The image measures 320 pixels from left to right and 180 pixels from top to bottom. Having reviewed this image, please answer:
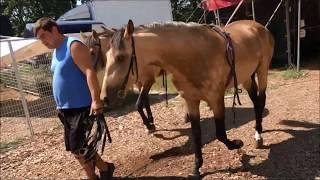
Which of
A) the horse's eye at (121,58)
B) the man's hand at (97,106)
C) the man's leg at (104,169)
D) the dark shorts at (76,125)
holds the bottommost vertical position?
the man's leg at (104,169)

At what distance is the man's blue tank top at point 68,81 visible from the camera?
4.12 meters

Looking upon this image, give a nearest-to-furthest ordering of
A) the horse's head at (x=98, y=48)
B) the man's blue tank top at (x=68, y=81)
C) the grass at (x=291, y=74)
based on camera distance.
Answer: the man's blue tank top at (x=68, y=81), the horse's head at (x=98, y=48), the grass at (x=291, y=74)

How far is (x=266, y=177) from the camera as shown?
476 cm

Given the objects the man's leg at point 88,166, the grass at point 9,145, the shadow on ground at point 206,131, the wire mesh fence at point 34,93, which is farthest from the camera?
the wire mesh fence at point 34,93

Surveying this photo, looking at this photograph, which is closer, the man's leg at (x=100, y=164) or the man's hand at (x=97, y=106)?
the man's hand at (x=97, y=106)

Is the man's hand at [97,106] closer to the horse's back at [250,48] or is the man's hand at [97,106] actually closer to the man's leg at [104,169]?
the man's leg at [104,169]

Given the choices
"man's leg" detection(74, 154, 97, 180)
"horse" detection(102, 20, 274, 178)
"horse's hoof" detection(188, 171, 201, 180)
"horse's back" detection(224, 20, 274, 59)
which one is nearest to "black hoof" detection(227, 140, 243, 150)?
"horse" detection(102, 20, 274, 178)

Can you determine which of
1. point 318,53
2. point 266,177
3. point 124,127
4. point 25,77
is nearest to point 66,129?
point 266,177

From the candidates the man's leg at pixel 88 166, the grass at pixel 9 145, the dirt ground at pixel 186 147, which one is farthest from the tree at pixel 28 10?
the man's leg at pixel 88 166

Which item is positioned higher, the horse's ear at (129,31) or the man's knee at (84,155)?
the horse's ear at (129,31)

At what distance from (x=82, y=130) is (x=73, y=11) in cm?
1504

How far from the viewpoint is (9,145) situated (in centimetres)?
780

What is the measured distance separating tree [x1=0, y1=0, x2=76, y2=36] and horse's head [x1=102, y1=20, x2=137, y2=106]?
97.1 feet

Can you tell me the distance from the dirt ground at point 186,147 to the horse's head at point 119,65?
5.19 ft
